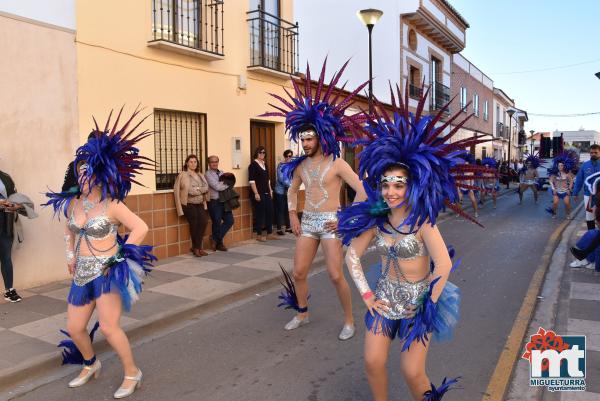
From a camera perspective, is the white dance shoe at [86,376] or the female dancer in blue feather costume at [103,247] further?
the white dance shoe at [86,376]

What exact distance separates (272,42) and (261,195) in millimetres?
3440

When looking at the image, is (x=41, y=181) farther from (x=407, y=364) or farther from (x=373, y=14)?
(x=373, y=14)

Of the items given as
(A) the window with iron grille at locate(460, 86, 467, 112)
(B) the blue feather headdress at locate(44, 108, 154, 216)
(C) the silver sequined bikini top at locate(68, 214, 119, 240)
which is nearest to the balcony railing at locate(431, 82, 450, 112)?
(A) the window with iron grille at locate(460, 86, 467, 112)

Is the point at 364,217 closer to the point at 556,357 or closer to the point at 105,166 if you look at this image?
the point at 105,166

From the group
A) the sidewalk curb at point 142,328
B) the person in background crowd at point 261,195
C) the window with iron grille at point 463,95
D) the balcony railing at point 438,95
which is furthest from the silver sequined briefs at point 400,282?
the window with iron grille at point 463,95

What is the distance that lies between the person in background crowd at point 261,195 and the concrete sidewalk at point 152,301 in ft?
4.19

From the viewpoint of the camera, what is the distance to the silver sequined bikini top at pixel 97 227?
3721 millimetres

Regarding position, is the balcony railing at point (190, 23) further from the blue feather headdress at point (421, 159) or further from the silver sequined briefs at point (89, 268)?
the blue feather headdress at point (421, 159)

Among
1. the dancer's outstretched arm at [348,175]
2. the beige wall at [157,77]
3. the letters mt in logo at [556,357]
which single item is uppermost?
the beige wall at [157,77]

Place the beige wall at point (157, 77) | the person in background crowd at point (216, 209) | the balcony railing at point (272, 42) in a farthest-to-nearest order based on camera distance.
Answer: the balcony railing at point (272, 42), the person in background crowd at point (216, 209), the beige wall at point (157, 77)

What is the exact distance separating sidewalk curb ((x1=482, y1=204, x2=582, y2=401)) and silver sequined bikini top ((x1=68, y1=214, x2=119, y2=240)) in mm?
2949

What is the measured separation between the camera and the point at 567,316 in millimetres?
5535

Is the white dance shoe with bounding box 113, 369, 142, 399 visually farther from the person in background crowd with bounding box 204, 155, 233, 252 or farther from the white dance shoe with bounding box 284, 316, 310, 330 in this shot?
the person in background crowd with bounding box 204, 155, 233, 252

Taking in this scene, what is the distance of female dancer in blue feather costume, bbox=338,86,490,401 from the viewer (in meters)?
2.88
